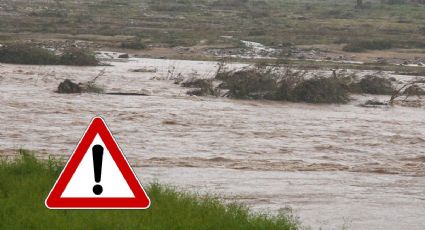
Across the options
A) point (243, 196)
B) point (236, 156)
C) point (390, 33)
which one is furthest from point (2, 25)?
point (243, 196)

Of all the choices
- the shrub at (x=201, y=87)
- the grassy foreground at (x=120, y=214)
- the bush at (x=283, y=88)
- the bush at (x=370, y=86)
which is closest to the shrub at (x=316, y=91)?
the bush at (x=283, y=88)

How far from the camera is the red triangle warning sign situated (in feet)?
24.9

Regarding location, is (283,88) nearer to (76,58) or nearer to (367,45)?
(76,58)

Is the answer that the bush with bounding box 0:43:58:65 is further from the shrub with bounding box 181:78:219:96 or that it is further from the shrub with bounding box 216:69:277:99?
the shrub with bounding box 216:69:277:99

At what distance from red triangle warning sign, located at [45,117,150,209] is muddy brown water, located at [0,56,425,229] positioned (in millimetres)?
5276

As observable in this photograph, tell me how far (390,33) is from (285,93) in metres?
29.0

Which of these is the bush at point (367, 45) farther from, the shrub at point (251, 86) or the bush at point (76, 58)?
the shrub at point (251, 86)

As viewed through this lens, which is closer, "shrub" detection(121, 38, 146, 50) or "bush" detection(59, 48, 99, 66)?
"bush" detection(59, 48, 99, 66)

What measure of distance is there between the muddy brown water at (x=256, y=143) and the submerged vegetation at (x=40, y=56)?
2755 mm

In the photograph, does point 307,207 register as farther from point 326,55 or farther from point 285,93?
point 326,55

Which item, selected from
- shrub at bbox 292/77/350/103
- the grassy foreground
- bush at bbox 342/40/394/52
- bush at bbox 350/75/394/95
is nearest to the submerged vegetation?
shrub at bbox 292/77/350/103

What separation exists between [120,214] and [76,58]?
23.5 m

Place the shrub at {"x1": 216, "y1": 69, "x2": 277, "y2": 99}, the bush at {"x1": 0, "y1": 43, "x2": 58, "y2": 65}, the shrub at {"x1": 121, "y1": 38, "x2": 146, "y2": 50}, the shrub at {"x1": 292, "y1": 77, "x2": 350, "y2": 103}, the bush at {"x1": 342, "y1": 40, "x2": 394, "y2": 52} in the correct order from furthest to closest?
the bush at {"x1": 342, "y1": 40, "x2": 394, "y2": 52} < the shrub at {"x1": 121, "y1": 38, "x2": 146, "y2": 50} < the bush at {"x1": 0, "y1": 43, "x2": 58, "y2": 65} < the shrub at {"x1": 292, "y1": 77, "x2": 350, "y2": 103} < the shrub at {"x1": 216, "y1": 69, "x2": 277, "y2": 99}

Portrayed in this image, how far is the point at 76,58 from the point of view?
33.1 metres
